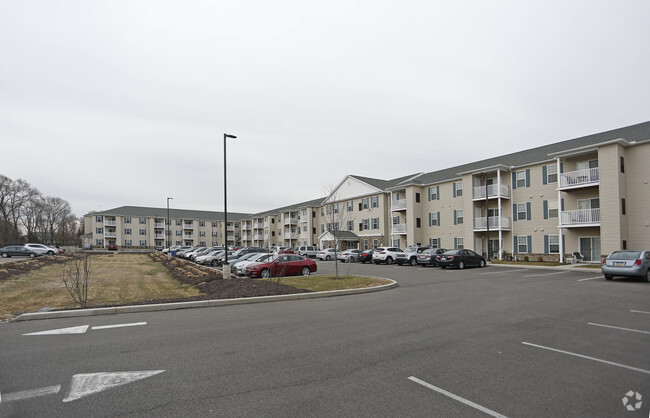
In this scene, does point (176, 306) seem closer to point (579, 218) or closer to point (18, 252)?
point (579, 218)

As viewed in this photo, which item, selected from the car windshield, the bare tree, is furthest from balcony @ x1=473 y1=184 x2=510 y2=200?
the bare tree

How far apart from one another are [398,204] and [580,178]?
20.4m

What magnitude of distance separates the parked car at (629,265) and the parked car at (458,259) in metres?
9.16

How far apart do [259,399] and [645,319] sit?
376 inches

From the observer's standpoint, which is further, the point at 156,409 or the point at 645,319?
the point at 645,319

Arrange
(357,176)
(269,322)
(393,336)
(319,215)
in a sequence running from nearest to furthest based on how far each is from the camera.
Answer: (393,336), (269,322), (357,176), (319,215)

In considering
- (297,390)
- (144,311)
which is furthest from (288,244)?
(297,390)

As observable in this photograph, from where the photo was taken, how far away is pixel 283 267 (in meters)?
20.7

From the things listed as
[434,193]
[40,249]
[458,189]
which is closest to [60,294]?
[458,189]

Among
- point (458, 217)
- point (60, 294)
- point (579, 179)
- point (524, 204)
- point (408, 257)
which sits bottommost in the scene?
point (408, 257)

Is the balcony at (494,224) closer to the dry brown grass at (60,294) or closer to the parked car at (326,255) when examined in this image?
the parked car at (326,255)

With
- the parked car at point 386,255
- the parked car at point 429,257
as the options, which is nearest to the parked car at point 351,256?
the parked car at point 386,255

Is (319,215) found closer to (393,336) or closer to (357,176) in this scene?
(357,176)

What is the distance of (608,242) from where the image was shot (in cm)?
2539
